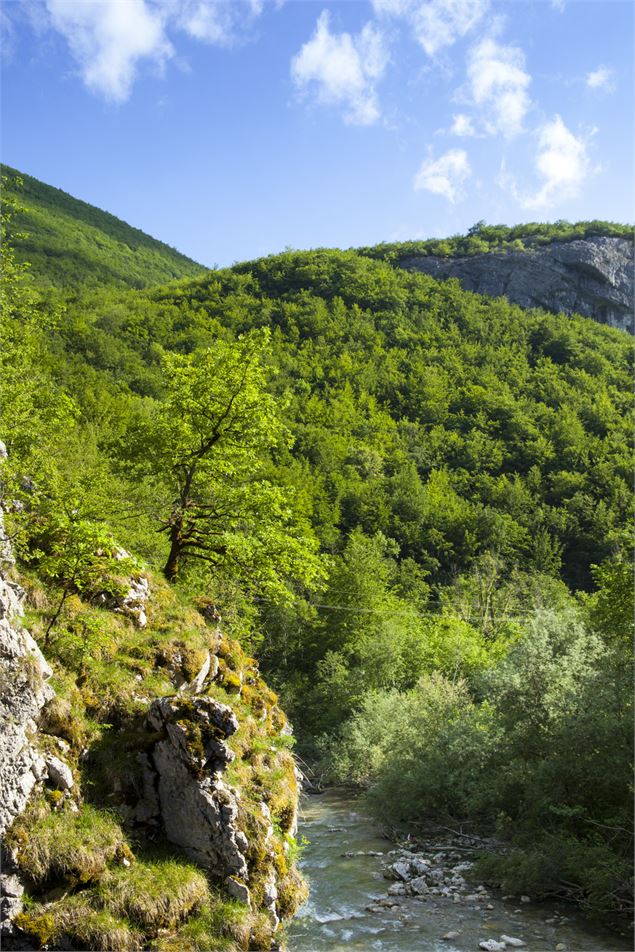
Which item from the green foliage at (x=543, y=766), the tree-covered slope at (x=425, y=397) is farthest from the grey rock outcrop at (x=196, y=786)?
the tree-covered slope at (x=425, y=397)

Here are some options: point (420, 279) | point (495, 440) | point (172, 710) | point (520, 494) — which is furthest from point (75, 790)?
point (420, 279)

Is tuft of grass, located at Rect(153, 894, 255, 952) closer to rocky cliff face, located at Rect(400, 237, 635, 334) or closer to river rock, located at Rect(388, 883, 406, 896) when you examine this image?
river rock, located at Rect(388, 883, 406, 896)

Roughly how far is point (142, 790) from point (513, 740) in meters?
15.8

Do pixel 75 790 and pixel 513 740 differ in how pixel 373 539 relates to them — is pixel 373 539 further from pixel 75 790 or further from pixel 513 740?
pixel 75 790

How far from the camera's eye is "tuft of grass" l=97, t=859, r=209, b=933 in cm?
814

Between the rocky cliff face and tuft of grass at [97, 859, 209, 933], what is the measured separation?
125414 millimetres

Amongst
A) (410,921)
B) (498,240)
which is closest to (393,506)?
(410,921)

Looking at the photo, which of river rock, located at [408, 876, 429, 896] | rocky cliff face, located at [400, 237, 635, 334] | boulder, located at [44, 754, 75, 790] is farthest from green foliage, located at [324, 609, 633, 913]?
rocky cliff face, located at [400, 237, 635, 334]

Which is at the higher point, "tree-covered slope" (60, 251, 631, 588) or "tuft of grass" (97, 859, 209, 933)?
"tree-covered slope" (60, 251, 631, 588)

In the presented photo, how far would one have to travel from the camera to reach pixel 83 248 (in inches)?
5418

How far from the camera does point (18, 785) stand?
26.7ft

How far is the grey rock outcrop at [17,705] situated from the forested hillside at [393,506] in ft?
4.28

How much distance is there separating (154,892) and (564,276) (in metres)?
132

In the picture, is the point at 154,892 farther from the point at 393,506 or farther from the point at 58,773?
the point at 393,506
